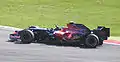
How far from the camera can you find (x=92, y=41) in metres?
16.8

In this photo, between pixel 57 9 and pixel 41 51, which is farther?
pixel 57 9

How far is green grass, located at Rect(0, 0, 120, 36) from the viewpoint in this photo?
26.1m

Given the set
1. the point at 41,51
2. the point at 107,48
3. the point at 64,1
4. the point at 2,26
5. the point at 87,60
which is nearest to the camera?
the point at 87,60

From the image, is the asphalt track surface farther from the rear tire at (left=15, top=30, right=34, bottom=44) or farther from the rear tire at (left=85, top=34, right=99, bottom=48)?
the rear tire at (left=15, top=30, right=34, bottom=44)

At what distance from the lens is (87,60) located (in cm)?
1398

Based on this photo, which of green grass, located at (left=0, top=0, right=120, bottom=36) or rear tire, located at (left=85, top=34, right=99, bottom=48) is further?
green grass, located at (left=0, top=0, right=120, bottom=36)

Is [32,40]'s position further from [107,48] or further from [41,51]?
[107,48]

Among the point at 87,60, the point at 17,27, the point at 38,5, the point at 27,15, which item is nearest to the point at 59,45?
the point at 87,60

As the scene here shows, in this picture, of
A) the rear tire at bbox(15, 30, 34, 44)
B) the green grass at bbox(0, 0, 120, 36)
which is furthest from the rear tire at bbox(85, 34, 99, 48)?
the green grass at bbox(0, 0, 120, 36)

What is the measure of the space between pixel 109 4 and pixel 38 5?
5608 millimetres

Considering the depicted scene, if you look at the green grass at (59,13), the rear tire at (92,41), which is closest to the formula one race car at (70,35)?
the rear tire at (92,41)

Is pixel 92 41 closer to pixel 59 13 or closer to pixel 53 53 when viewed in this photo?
pixel 53 53

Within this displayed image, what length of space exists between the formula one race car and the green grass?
5661 mm

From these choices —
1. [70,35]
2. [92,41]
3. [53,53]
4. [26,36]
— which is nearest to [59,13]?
[26,36]
